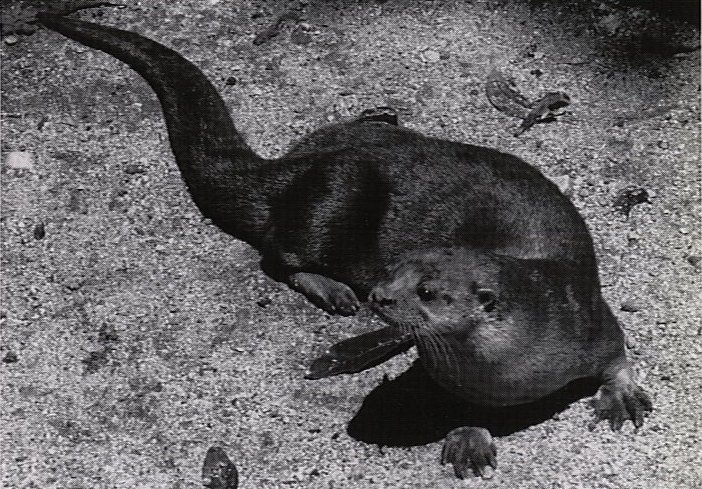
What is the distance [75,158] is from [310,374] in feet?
4.12

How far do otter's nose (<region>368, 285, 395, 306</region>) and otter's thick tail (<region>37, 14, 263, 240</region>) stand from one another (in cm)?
84

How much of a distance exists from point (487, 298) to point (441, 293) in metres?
0.12

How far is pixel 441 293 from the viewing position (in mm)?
3514

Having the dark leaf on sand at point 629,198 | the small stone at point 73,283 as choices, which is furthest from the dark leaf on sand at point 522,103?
the small stone at point 73,283

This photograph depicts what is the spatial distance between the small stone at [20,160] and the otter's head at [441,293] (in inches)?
64.7

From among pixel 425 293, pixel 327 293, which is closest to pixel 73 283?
pixel 327 293

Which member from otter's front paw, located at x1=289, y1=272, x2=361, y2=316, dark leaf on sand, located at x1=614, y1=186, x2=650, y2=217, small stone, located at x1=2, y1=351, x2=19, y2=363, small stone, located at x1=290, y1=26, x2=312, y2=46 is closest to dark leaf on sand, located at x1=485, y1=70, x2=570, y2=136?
dark leaf on sand, located at x1=614, y1=186, x2=650, y2=217

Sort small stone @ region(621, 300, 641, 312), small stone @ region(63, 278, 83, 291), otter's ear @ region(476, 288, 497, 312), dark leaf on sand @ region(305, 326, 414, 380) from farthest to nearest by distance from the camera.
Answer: small stone @ region(63, 278, 83, 291), small stone @ region(621, 300, 641, 312), dark leaf on sand @ region(305, 326, 414, 380), otter's ear @ region(476, 288, 497, 312)

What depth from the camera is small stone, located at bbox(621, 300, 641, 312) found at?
4176 millimetres

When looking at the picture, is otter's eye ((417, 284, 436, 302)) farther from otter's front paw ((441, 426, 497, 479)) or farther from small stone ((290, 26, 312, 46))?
small stone ((290, 26, 312, 46))

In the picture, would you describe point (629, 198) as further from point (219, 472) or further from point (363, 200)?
point (219, 472)

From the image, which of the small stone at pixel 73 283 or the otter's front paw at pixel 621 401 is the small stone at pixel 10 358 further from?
the otter's front paw at pixel 621 401

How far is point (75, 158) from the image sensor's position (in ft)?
15.4

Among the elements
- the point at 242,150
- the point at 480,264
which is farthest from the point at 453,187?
the point at 242,150
